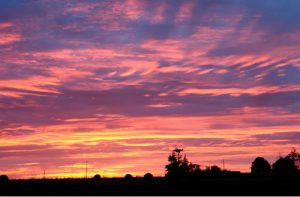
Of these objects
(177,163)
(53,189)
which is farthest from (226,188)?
(177,163)

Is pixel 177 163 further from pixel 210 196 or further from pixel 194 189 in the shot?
pixel 210 196

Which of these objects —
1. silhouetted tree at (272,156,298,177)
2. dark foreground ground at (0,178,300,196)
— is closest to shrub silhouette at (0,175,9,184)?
dark foreground ground at (0,178,300,196)

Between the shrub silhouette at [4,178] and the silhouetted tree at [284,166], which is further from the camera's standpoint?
the silhouetted tree at [284,166]

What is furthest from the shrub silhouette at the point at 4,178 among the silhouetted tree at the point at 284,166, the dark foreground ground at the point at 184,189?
the silhouetted tree at the point at 284,166

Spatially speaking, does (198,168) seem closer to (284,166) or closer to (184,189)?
(284,166)

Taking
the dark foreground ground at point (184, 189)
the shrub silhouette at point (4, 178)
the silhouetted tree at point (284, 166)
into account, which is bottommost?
the dark foreground ground at point (184, 189)

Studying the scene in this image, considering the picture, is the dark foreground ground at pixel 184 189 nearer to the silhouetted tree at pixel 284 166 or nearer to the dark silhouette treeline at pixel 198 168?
the dark silhouette treeline at pixel 198 168

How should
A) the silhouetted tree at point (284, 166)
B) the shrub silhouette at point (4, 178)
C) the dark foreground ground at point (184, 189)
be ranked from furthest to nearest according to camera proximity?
1. the silhouetted tree at point (284, 166)
2. the shrub silhouette at point (4, 178)
3. the dark foreground ground at point (184, 189)

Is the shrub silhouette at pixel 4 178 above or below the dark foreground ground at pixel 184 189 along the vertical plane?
above

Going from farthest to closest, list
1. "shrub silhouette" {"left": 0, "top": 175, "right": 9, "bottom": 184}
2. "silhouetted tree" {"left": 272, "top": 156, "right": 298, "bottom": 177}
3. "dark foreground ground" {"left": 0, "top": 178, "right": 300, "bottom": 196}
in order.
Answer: "silhouetted tree" {"left": 272, "top": 156, "right": 298, "bottom": 177} < "shrub silhouette" {"left": 0, "top": 175, "right": 9, "bottom": 184} < "dark foreground ground" {"left": 0, "top": 178, "right": 300, "bottom": 196}

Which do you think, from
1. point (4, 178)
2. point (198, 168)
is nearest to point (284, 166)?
point (198, 168)

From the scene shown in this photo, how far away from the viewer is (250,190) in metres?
A: 96.4

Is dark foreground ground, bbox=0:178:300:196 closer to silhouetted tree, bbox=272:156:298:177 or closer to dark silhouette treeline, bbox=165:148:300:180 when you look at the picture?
dark silhouette treeline, bbox=165:148:300:180

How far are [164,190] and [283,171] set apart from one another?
89061 millimetres
